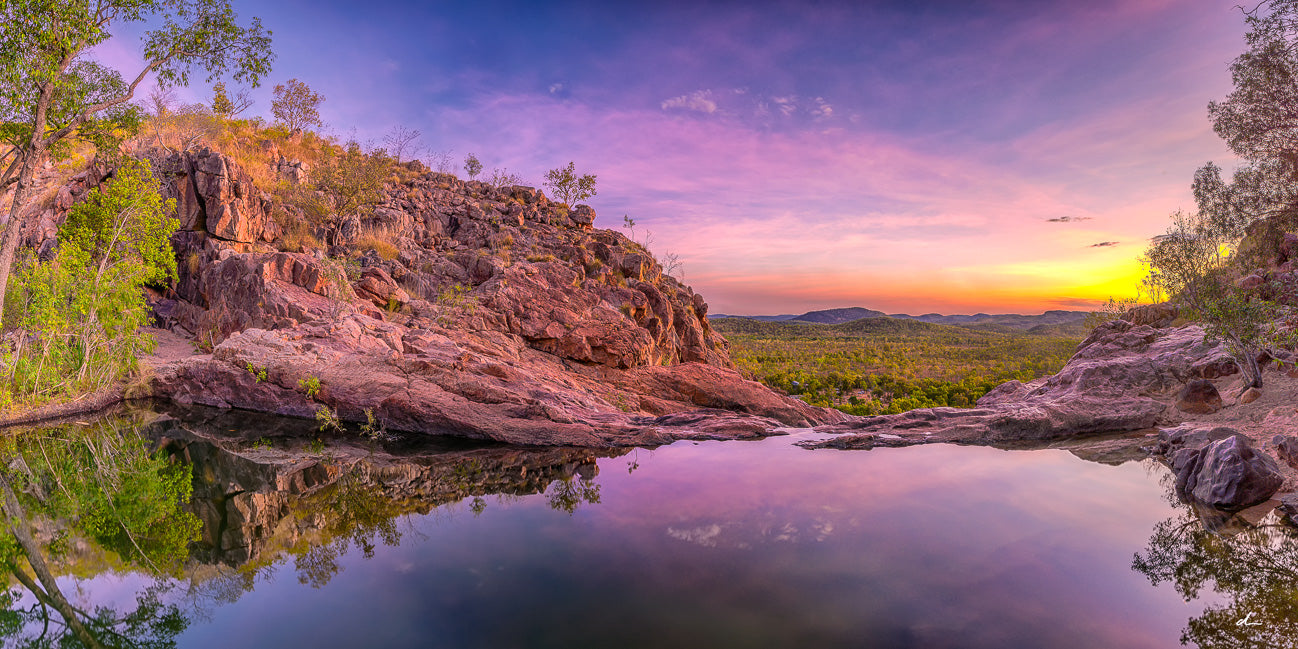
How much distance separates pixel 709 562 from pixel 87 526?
28.3 ft

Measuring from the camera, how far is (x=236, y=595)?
19.3ft

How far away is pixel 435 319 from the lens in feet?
65.4

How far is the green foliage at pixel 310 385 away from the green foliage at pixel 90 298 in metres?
5.83

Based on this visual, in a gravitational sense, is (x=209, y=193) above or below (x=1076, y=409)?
above

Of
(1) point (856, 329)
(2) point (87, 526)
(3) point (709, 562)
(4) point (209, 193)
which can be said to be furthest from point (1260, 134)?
(1) point (856, 329)

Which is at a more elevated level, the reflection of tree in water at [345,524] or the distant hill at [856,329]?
the distant hill at [856,329]

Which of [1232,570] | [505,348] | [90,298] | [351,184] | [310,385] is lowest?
[1232,570]

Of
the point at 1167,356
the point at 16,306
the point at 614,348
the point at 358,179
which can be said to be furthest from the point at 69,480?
the point at 1167,356

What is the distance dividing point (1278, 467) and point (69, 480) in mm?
20636

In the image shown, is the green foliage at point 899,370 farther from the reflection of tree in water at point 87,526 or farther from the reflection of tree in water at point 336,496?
the reflection of tree in water at point 87,526

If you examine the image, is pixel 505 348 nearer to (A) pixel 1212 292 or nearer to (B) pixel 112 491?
(B) pixel 112 491

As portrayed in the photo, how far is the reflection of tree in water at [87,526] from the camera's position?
5.20 m

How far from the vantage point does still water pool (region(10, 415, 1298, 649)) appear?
17.5 feet

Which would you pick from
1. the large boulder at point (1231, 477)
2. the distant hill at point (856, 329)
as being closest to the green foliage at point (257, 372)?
the large boulder at point (1231, 477)
